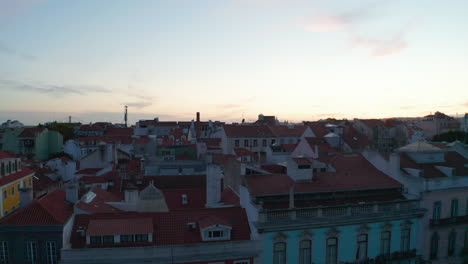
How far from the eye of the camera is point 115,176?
136ft

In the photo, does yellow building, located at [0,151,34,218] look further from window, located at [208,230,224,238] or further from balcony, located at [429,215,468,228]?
balcony, located at [429,215,468,228]

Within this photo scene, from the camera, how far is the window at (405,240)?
88.7 feet

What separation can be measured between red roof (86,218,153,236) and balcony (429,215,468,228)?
2194 centimetres

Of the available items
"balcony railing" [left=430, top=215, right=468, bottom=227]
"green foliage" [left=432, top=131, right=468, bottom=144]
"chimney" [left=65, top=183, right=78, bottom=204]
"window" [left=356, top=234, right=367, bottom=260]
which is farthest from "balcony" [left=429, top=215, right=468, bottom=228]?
"green foliage" [left=432, top=131, right=468, bottom=144]

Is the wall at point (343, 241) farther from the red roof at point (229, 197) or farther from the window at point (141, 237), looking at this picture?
the window at point (141, 237)

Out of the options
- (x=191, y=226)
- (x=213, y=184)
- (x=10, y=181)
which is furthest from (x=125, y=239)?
(x=10, y=181)

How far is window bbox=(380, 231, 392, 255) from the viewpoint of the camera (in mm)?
26297

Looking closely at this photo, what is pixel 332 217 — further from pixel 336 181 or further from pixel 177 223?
pixel 177 223

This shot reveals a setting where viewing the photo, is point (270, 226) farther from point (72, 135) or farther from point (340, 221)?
point (72, 135)

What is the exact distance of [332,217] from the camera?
24500mm

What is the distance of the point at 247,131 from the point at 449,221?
161 feet

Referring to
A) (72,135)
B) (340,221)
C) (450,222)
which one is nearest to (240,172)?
(340,221)

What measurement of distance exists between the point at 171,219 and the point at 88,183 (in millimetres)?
19361

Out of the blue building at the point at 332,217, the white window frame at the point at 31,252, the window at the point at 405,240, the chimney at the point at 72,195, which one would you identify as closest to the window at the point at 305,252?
the blue building at the point at 332,217
